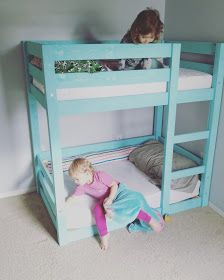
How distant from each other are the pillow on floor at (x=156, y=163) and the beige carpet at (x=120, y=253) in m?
0.23

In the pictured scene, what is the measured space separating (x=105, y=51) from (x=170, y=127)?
679mm

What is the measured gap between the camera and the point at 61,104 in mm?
1563

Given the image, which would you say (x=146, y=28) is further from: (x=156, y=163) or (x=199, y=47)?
(x=156, y=163)

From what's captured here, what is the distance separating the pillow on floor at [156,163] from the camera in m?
2.19

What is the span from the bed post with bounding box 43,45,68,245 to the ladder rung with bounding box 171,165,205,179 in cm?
81

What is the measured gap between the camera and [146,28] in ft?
5.54

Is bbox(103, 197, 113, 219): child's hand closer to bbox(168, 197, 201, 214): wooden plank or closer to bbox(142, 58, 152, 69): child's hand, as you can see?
bbox(168, 197, 201, 214): wooden plank

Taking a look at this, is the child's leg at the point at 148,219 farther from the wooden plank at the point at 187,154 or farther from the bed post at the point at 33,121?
the bed post at the point at 33,121

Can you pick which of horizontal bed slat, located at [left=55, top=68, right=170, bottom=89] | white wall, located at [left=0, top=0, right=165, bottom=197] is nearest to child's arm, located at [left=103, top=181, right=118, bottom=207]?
horizontal bed slat, located at [left=55, top=68, right=170, bottom=89]

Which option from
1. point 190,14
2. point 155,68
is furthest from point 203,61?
point 155,68

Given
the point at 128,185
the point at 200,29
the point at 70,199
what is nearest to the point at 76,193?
the point at 70,199

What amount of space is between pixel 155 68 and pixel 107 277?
1243 mm

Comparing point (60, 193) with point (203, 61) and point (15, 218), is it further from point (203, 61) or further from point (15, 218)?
point (203, 61)

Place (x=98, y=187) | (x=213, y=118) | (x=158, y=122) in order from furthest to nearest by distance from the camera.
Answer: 1. (x=158, y=122)
2. (x=213, y=118)
3. (x=98, y=187)
